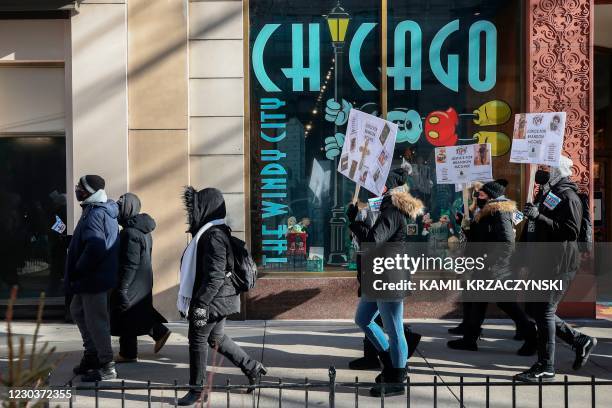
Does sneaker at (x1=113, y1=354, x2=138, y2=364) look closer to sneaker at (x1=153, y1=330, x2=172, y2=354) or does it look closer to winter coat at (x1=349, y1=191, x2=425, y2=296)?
sneaker at (x1=153, y1=330, x2=172, y2=354)

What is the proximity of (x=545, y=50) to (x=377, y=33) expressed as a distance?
2136 millimetres

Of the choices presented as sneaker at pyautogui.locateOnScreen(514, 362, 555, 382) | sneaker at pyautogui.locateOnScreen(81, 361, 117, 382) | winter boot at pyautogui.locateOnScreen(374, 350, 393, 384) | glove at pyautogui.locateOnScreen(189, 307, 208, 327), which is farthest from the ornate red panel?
sneaker at pyautogui.locateOnScreen(81, 361, 117, 382)

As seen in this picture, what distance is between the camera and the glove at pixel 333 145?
32.3 feet

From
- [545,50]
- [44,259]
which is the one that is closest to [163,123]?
[44,259]

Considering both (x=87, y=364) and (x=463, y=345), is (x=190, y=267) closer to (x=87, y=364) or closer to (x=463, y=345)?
(x=87, y=364)

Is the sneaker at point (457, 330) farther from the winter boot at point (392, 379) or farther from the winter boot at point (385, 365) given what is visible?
the winter boot at point (392, 379)

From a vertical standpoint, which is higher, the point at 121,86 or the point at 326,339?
the point at 121,86

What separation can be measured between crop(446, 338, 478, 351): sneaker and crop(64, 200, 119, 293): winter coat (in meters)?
3.59

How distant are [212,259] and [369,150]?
2304 millimetres

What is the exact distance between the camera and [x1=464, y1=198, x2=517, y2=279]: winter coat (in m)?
7.42

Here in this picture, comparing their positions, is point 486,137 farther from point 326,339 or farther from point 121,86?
point 121,86

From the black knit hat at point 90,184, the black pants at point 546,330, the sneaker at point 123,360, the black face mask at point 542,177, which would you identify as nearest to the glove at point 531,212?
the black face mask at point 542,177

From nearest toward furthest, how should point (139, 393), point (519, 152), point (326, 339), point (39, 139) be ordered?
point (139, 393) → point (519, 152) → point (326, 339) → point (39, 139)

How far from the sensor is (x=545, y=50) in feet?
31.6
